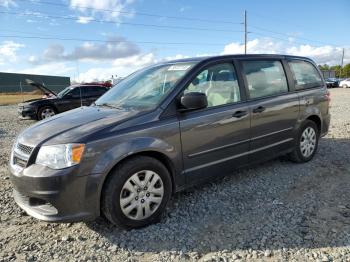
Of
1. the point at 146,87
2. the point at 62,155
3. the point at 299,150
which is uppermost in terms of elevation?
the point at 146,87

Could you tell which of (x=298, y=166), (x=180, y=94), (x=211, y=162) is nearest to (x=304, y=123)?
(x=298, y=166)

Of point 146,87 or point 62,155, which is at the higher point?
point 146,87

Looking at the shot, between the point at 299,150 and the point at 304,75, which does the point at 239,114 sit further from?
the point at 304,75

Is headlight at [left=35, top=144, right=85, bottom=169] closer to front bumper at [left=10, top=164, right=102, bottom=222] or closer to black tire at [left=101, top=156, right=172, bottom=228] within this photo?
front bumper at [left=10, top=164, right=102, bottom=222]

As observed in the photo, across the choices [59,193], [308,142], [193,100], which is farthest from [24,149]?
[308,142]

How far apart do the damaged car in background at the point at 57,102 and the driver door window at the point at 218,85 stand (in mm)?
9028

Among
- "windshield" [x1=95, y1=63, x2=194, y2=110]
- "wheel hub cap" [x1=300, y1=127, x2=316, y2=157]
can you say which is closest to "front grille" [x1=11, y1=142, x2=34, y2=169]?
"windshield" [x1=95, y1=63, x2=194, y2=110]

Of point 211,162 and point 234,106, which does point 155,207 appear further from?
point 234,106

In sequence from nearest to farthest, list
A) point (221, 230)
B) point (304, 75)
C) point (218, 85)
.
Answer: point (221, 230) < point (218, 85) < point (304, 75)

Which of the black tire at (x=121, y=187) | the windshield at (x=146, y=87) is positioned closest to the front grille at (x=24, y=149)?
the black tire at (x=121, y=187)

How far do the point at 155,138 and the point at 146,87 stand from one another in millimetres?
996

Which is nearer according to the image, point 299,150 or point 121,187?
point 121,187

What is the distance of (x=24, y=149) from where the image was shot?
343 cm

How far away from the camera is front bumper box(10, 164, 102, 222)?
3.10 m
